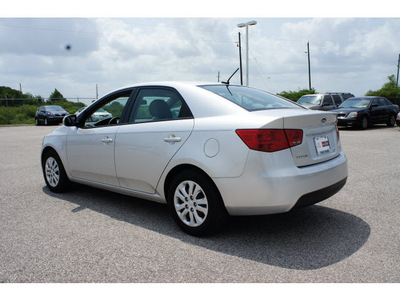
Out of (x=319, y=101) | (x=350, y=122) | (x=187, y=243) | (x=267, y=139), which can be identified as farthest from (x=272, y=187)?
(x=319, y=101)

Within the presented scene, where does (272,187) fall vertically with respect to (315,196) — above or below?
above

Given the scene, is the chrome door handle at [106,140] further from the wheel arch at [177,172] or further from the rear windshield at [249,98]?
the rear windshield at [249,98]

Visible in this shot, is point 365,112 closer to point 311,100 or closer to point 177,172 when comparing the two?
point 311,100

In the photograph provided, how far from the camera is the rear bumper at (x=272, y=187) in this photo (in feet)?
11.0

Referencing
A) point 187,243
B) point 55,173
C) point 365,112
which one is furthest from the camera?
point 365,112

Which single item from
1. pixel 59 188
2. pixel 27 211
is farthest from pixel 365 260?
pixel 59 188

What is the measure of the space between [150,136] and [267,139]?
1412 mm

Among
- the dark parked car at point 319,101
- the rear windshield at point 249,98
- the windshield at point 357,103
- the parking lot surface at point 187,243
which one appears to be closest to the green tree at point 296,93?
the dark parked car at point 319,101

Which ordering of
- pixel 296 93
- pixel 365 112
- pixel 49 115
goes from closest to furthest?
pixel 365 112
pixel 49 115
pixel 296 93

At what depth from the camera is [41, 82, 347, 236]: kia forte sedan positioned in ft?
11.1

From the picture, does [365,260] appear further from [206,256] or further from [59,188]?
[59,188]

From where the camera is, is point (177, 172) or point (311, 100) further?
point (311, 100)

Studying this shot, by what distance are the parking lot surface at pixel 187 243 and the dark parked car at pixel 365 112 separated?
12.7 m

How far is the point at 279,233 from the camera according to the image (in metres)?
3.95
